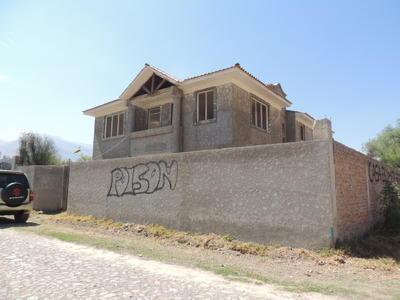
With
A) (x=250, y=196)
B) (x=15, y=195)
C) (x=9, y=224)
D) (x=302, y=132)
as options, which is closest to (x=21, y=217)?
(x=9, y=224)

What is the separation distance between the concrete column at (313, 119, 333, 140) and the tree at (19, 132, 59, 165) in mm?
28564

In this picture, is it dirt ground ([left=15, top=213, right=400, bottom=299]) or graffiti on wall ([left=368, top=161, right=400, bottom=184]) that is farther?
graffiti on wall ([left=368, top=161, right=400, bottom=184])

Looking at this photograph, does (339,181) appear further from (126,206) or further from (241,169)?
(126,206)

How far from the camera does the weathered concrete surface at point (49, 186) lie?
57.2 feet

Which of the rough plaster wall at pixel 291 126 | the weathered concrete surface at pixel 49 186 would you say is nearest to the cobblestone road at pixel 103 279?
the weathered concrete surface at pixel 49 186

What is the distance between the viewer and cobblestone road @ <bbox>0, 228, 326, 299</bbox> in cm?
478

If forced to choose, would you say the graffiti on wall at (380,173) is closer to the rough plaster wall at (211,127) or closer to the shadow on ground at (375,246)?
the shadow on ground at (375,246)

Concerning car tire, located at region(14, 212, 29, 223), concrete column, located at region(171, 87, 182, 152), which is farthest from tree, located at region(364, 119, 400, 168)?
car tire, located at region(14, 212, 29, 223)

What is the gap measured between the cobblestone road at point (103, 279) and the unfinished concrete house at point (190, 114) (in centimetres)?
789

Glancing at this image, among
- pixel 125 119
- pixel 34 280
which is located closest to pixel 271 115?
pixel 125 119

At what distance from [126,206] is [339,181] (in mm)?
7338

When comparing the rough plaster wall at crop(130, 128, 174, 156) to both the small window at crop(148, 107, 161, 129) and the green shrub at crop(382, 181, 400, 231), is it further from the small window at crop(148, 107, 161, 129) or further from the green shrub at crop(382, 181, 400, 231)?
the green shrub at crop(382, 181, 400, 231)

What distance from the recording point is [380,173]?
11633mm

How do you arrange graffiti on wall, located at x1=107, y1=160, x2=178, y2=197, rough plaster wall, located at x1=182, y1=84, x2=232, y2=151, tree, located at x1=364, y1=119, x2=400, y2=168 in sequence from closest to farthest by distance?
1. graffiti on wall, located at x1=107, y1=160, x2=178, y2=197
2. rough plaster wall, located at x1=182, y1=84, x2=232, y2=151
3. tree, located at x1=364, y1=119, x2=400, y2=168
